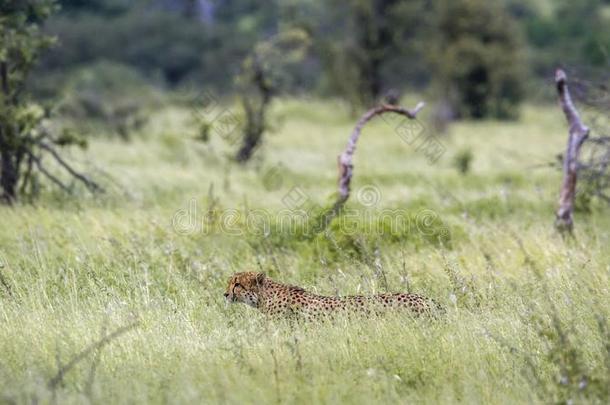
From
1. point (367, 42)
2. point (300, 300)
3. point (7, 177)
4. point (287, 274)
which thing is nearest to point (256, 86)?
point (7, 177)

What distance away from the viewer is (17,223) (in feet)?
26.7

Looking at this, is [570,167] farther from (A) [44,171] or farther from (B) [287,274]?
(A) [44,171]

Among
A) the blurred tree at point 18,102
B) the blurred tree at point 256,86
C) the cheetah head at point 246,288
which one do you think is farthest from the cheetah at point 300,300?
the blurred tree at point 256,86

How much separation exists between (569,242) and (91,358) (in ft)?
14.7

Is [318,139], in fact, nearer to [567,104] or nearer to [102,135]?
[102,135]

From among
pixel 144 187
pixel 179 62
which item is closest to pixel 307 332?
pixel 144 187

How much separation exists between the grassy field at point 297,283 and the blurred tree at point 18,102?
0.49 metres

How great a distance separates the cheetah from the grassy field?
0.11m

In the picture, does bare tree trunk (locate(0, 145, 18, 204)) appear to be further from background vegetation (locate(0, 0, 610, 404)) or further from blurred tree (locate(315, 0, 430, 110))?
blurred tree (locate(315, 0, 430, 110))

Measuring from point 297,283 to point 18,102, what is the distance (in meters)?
4.41

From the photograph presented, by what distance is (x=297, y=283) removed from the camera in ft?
22.3

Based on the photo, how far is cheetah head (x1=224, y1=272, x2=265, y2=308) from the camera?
591cm

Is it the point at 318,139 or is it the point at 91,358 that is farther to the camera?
the point at 318,139

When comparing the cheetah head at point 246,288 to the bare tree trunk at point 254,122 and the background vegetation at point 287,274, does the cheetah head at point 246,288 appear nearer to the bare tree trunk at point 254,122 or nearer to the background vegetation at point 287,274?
the background vegetation at point 287,274
